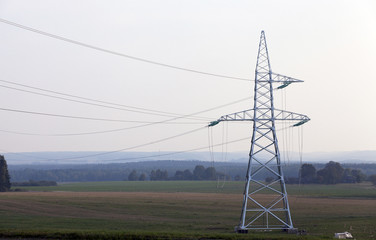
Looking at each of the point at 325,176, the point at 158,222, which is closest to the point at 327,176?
the point at 325,176

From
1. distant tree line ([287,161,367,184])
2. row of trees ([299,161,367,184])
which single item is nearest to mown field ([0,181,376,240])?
distant tree line ([287,161,367,184])

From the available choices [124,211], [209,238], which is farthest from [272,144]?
[124,211]

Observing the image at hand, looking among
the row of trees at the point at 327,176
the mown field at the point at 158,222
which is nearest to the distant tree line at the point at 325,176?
the row of trees at the point at 327,176

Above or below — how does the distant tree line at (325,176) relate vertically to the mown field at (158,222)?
above

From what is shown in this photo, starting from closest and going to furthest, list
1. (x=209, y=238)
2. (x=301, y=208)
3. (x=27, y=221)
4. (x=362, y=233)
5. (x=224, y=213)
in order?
(x=209, y=238)
(x=362, y=233)
(x=27, y=221)
(x=224, y=213)
(x=301, y=208)

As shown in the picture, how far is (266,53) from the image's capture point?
46438 millimetres

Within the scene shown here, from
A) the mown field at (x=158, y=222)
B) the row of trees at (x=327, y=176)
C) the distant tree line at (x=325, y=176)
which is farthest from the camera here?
the row of trees at (x=327, y=176)

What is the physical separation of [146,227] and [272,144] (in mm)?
13019

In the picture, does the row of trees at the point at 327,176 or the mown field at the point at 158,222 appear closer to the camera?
the mown field at the point at 158,222

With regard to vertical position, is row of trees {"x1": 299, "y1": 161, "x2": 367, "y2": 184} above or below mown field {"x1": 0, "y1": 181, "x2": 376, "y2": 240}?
above

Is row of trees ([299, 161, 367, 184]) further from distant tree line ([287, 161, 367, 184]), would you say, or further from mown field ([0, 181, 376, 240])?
mown field ([0, 181, 376, 240])

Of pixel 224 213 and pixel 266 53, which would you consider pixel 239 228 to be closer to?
pixel 266 53

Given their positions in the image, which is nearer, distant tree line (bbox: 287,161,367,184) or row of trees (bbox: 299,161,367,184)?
distant tree line (bbox: 287,161,367,184)

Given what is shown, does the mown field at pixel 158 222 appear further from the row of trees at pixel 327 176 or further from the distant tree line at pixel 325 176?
the row of trees at pixel 327 176
